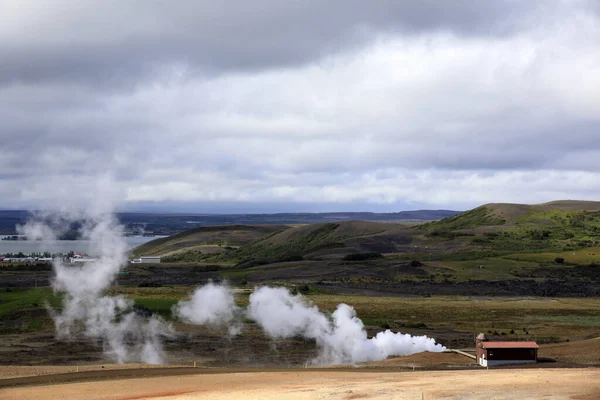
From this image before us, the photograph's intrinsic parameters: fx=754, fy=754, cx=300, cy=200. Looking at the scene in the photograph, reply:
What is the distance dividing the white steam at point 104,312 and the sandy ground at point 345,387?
18549mm

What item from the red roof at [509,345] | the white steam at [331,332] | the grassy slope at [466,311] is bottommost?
the grassy slope at [466,311]

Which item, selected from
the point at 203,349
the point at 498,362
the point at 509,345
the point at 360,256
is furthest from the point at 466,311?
the point at 360,256

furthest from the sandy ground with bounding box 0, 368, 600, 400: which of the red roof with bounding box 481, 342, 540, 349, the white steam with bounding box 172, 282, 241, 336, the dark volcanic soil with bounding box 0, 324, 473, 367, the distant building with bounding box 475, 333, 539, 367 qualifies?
the white steam with bounding box 172, 282, 241, 336

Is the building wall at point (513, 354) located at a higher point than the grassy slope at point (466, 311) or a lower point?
higher

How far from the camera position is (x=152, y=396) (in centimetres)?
4631

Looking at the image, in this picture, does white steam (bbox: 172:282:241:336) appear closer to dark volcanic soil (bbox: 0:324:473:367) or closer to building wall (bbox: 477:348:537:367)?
dark volcanic soil (bbox: 0:324:473:367)

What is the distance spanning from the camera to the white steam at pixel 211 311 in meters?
89.8

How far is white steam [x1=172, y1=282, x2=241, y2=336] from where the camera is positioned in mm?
89750

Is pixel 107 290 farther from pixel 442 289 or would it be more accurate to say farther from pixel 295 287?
pixel 442 289

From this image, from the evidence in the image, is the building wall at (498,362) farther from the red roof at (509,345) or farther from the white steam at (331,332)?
the white steam at (331,332)

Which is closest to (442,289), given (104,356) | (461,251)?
(461,251)

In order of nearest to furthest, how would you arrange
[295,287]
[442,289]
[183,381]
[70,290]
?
[183,381] < [70,290] < [295,287] < [442,289]

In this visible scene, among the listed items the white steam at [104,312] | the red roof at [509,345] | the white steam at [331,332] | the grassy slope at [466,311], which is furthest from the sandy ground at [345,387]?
the grassy slope at [466,311]

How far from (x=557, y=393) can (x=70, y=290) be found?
79.7 meters
